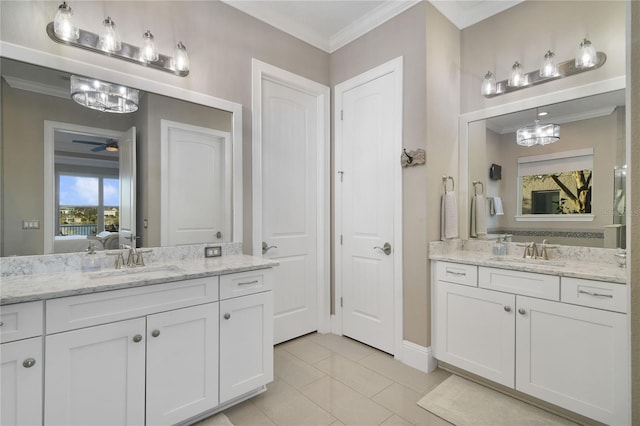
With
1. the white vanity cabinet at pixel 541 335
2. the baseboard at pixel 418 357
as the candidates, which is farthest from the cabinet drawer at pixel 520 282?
the baseboard at pixel 418 357

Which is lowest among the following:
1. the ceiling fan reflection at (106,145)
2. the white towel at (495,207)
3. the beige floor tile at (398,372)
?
the beige floor tile at (398,372)

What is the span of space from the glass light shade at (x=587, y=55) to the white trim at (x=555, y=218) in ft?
3.28

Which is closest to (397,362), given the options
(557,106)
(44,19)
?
(557,106)

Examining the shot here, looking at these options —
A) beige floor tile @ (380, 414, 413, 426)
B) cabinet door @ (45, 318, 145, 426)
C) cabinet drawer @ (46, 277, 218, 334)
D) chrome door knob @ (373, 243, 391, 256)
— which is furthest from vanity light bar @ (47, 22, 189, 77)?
beige floor tile @ (380, 414, 413, 426)

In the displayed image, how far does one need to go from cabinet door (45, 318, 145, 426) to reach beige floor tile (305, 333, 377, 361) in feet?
5.24

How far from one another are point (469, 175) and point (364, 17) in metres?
1.68

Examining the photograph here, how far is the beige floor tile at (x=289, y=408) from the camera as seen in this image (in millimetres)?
1780

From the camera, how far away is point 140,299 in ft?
4.91

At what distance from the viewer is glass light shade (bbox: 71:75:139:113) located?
5.87ft

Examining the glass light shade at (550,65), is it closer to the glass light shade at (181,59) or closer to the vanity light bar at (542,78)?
the vanity light bar at (542,78)

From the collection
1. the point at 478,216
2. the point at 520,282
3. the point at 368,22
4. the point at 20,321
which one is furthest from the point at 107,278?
the point at 368,22

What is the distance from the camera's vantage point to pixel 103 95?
187 centimetres

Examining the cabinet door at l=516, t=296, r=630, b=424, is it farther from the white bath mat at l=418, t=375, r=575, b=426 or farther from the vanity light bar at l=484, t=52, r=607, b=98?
the vanity light bar at l=484, t=52, r=607, b=98

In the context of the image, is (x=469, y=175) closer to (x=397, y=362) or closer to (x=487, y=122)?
(x=487, y=122)
